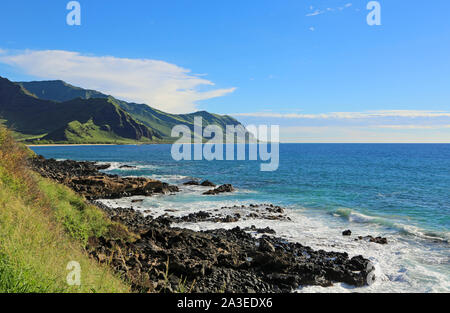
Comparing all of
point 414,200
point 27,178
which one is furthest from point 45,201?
point 414,200

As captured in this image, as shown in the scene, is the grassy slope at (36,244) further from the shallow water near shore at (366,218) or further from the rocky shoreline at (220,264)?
the shallow water near shore at (366,218)

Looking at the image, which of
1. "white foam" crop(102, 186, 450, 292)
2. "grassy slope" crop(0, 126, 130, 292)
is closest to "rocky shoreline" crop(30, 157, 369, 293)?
"white foam" crop(102, 186, 450, 292)

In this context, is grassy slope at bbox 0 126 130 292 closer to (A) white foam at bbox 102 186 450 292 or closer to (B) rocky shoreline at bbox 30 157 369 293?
(B) rocky shoreline at bbox 30 157 369 293

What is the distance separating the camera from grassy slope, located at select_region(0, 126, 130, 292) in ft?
17.8

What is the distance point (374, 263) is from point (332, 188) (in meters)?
29.5

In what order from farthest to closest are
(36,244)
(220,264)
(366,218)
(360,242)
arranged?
(366,218) → (360,242) → (220,264) → (36,244)

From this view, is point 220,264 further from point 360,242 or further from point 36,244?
point 360,242

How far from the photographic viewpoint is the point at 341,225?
23.4 metres

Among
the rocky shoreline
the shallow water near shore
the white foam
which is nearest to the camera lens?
the rocky shoreline

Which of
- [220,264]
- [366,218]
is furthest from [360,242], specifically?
[220,264]

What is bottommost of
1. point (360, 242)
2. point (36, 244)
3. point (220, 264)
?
point (360, 242)

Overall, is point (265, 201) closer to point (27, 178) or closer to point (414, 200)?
point (414, 200)

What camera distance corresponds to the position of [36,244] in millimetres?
7145

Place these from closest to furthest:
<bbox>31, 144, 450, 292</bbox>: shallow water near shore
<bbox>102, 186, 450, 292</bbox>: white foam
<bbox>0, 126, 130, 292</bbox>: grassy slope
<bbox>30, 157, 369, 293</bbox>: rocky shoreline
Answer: <bbox>0, 126, 130, 292</bbox>: grassy slope → <bbox>30, 157, 369, 293</bbox>: rocky shoreline → <bbox>102, 186, 450, 292</bbox>: white foam → <bbox>31, 144, 450, 292</bbox>: shallow water near shore
